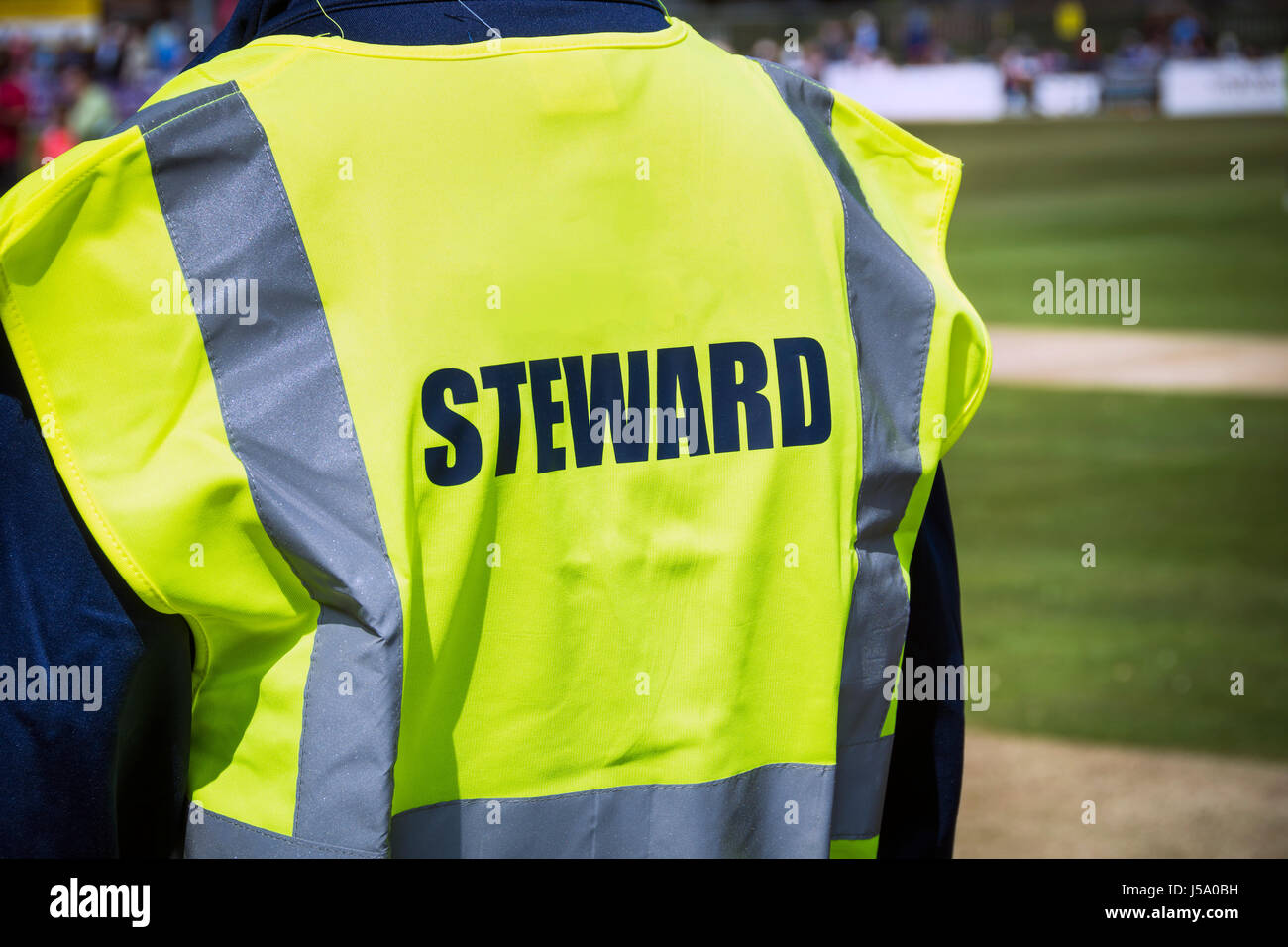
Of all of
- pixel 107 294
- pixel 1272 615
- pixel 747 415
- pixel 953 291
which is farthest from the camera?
pixel 1272 615

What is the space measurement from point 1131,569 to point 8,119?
13711 millimetres

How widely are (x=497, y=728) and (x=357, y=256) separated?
1.62ft

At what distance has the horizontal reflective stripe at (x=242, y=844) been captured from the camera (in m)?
1.35

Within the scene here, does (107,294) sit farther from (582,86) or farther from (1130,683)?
(1130,683)

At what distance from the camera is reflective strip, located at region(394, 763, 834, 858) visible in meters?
1.45

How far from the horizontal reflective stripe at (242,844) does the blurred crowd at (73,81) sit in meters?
16.2

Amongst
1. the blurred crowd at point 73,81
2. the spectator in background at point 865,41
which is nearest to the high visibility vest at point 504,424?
the blurred crowd at point 73,81

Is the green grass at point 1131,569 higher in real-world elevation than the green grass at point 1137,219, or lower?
lower

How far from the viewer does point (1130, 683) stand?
591 cm

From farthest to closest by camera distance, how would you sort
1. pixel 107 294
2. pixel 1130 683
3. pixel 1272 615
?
pixel 1272 615
pixel 1130 683
pixel 107 294

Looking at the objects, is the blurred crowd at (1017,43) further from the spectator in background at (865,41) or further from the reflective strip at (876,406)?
the reflective strip at (876,406)

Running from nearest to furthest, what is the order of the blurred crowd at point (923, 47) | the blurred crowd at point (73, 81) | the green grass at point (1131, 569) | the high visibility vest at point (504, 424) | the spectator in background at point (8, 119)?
the high visibility vest at point (504, 424)
the green grass at point (1131, 569)
the spectator in background at point (8, 119)
the blurred crowd at point (73, 81)
the blurred crowd at point (923, 47)

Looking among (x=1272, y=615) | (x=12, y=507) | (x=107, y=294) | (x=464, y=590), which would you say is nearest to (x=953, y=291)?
(x=464, y=590)

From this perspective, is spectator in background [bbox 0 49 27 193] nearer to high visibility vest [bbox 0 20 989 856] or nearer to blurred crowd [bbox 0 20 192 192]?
blurred crowd [bbox 0 20 192 192]
